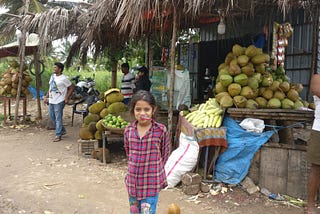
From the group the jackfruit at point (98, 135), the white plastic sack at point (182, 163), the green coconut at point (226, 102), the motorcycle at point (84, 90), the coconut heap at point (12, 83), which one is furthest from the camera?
the motorcycle at point (84, 90)

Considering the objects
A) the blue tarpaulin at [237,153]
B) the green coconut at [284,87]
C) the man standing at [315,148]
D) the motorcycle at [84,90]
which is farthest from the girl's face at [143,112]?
the motorcycle at [84,90]

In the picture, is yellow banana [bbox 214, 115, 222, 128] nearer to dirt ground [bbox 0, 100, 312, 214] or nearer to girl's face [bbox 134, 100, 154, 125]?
dirt ground [bbox 0, 100, 312, 214]

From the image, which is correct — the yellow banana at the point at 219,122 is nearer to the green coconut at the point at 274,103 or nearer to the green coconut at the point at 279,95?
the green coconut at the point at 274,103

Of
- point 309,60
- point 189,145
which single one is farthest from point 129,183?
Result: point 309,60

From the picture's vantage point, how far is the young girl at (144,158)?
2.44m

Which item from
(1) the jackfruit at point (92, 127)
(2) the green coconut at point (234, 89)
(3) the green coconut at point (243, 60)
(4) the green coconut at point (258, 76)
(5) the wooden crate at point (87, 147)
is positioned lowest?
(5) the wooden crate at point (87, 147)

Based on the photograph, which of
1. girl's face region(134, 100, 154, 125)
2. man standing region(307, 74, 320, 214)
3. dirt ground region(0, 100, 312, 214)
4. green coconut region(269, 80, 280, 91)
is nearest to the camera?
girl's face region(134, 100, 154, 125)

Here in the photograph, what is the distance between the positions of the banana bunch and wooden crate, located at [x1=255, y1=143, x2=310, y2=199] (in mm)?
715

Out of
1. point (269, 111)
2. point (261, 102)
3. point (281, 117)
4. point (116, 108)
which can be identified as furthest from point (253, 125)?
point (116, 108)

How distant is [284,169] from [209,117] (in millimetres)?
1191

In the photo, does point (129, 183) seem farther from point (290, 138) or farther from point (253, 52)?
point (253, 52)

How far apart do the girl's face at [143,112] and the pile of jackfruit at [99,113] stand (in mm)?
3498

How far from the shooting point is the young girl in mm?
2436

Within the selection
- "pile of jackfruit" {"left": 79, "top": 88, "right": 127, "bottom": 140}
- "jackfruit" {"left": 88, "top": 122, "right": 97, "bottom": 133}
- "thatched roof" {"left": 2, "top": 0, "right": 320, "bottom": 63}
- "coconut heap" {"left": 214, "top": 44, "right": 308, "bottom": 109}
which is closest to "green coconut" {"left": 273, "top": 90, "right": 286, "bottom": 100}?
"coconut heap" {"left": 214, "top": 44, "right": 308, "bottom": 109}
